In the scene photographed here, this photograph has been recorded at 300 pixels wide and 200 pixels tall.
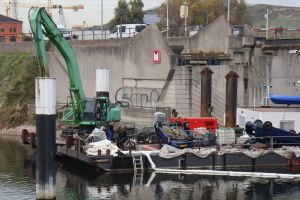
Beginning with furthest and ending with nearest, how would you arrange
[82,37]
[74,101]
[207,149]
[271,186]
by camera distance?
1. [82,37]
2. [74,101]
3. [207,149]
4. [271,186]

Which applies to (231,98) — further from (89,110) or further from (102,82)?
(89,110)

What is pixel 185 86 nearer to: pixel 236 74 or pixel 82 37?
pixel 236 74

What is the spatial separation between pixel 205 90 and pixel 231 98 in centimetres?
255

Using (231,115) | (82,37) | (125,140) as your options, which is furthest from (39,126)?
(82,37)

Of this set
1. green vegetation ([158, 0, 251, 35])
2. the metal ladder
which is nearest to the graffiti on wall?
the metal ladder

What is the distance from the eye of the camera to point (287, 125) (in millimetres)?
40562

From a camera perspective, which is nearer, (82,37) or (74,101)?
(74,101)

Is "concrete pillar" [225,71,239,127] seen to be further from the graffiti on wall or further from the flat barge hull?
the flat barge hull

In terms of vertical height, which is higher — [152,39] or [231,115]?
[152,39]

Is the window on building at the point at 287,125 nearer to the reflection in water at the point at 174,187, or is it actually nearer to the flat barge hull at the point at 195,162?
the flat barge hull at the point at 195,162

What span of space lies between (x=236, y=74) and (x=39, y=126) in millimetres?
20145

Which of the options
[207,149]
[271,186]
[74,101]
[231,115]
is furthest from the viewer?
[231,115]

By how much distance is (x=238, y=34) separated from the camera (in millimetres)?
51750

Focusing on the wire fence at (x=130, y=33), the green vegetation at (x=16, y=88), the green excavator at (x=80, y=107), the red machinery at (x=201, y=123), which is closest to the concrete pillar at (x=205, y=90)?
the red machinery at (x=201, y=123)
